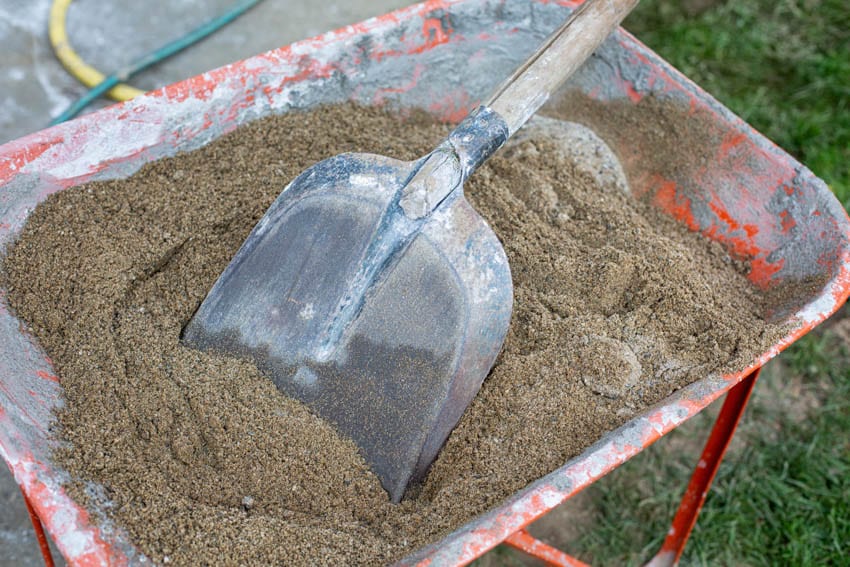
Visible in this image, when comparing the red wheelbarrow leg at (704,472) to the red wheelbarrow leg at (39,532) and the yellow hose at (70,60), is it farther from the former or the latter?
the yellow hose at (70,60)

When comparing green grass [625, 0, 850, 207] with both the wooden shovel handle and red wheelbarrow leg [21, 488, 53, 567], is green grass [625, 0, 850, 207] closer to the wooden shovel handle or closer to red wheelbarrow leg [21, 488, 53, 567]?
the wooden shovel handle

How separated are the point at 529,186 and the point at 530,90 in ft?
0.94

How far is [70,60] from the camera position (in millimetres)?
3066

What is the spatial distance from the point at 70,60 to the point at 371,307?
2134 mm

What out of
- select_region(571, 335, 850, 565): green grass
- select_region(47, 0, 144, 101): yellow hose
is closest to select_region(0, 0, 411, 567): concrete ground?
select_region(47, 0, 144, 101): yellow hose

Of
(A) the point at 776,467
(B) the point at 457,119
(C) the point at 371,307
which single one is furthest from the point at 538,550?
(B) the point at 457,119

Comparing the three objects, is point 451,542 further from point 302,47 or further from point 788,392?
point 788,392

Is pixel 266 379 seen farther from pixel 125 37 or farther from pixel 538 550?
pixel 125 37

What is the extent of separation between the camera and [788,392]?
256 cm

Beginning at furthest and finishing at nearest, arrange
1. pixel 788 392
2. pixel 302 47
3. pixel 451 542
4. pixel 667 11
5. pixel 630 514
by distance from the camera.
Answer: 1. pixel 667 11
2. pixel 788 392
3. pixel 630 514
4. pixel 302 47
5. pixel 451 542

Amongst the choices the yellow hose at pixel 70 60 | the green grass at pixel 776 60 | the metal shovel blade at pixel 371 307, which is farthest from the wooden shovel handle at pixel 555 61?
the yellow hose at pixel 70 60

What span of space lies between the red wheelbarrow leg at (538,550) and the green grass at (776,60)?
191cm

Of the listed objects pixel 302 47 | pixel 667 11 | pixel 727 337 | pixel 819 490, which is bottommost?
Answer: pixel 819 490

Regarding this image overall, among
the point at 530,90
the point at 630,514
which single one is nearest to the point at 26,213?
the point at 530,90
